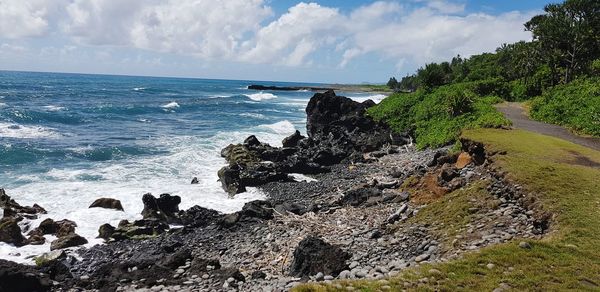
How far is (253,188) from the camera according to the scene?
84.4 ft

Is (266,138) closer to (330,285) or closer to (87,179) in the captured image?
(87,179)

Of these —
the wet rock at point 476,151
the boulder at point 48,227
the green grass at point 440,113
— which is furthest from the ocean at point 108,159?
the green grass at point 440,113

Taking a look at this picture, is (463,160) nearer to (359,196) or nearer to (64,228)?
(359,196)

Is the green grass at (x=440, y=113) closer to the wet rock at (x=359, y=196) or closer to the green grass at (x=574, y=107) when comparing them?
the green grass at (x=574, y=107)

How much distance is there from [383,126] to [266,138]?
12499 mm

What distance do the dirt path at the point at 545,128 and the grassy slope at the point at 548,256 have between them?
8.85 meters

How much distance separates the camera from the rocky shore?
37.7 ft

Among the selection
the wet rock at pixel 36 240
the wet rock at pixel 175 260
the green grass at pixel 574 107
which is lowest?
the wet rock at pixel 36 240

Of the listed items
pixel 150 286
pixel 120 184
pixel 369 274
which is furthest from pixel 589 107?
pixel 120 184

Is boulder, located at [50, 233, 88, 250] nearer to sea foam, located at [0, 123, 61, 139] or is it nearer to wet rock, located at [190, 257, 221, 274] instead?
wet rock, located at [190, 257, 221, 274]

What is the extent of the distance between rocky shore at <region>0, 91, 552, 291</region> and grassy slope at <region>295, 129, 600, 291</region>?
25.3 inches

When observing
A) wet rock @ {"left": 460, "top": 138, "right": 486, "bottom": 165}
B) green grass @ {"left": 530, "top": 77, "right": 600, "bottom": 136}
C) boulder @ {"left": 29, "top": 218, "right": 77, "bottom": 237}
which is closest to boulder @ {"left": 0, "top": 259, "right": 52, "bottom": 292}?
boulder @ {"left": 29, "top": 218, "right": 77, "bottom": 237}

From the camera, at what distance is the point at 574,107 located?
91.0 feet

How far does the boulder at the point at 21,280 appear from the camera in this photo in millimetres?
12680
